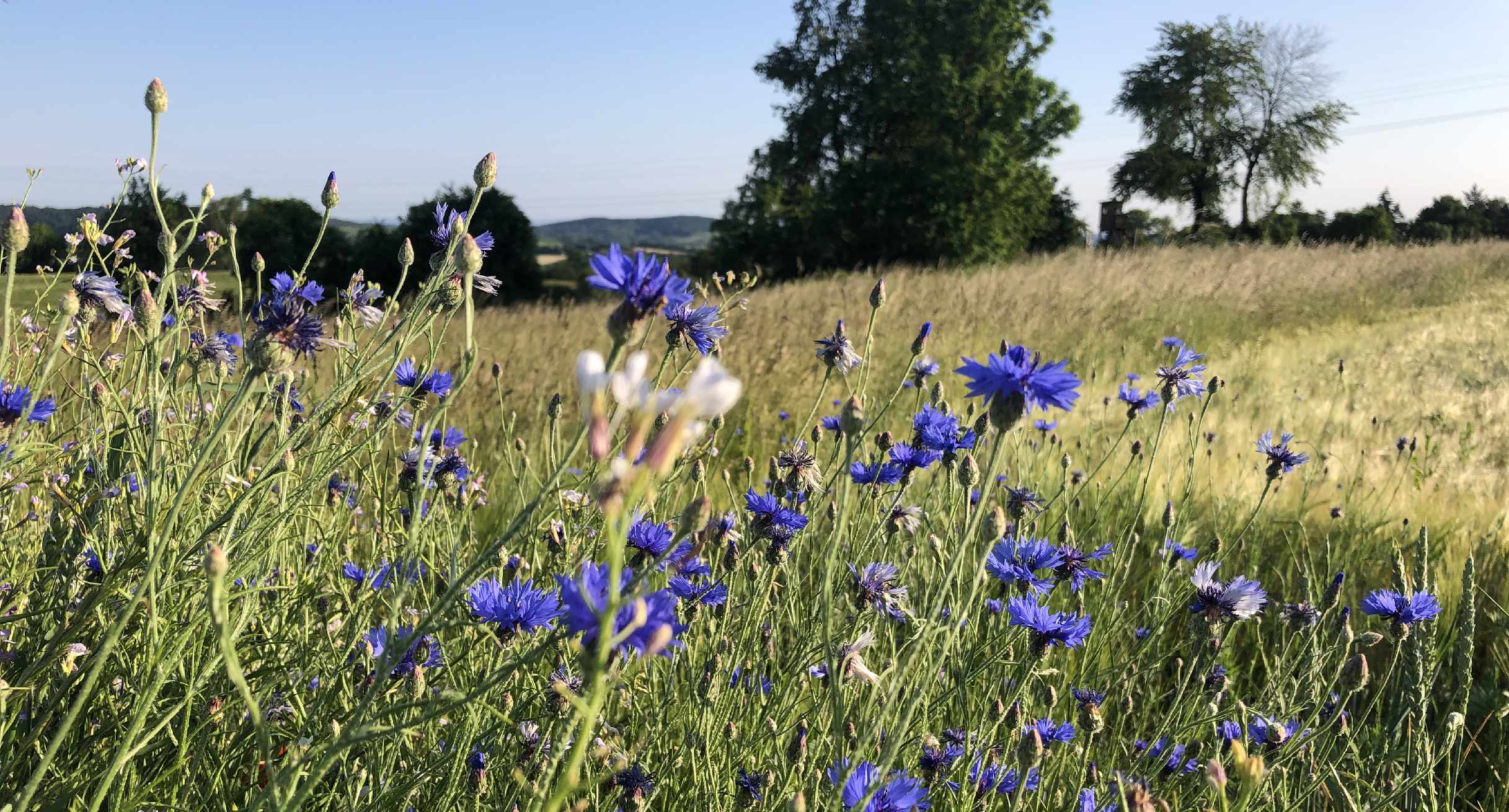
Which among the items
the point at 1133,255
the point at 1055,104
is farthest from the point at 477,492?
the point at 1055,104

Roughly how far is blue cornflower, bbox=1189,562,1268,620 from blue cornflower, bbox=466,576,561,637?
44.0 inches

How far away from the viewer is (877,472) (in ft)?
5.65

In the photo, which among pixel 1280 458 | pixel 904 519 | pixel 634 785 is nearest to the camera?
pixel 634 785

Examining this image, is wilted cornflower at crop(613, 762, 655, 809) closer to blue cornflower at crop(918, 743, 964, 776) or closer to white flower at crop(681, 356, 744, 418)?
blue cornflower at crop(918, 743, 964, 776)

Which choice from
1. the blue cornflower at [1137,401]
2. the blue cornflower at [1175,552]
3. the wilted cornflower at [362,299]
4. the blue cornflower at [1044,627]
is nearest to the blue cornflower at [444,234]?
the wilted cornflower at [362,299]

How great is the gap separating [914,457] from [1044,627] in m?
0.52

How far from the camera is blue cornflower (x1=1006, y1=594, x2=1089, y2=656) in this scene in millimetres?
1440

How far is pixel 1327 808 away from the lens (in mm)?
1967

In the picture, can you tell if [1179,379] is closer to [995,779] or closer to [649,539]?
[995,779]

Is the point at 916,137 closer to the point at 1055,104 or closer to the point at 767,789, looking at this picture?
the point at 1055,104

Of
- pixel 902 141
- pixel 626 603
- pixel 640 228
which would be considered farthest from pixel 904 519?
pixel 640 228

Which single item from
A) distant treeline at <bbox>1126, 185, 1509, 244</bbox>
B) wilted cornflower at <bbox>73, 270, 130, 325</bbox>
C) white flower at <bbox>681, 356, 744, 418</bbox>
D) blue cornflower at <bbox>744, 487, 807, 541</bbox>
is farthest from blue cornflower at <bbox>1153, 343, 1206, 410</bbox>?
distant treeline at <bbox>1126, 185, 1509, 244</bbox>

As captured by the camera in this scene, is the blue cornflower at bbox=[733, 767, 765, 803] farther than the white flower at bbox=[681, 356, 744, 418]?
Yes

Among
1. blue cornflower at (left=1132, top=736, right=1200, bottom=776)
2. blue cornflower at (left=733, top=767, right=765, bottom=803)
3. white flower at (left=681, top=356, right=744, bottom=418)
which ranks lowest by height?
blue cornflower at (left=1132, top=736, right=1200, bottom=776)
